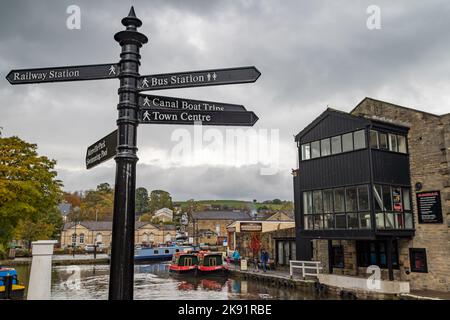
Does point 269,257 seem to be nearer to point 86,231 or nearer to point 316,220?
point 316,220

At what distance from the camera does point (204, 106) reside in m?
4.98

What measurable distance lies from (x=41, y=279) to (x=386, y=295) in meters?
18.2

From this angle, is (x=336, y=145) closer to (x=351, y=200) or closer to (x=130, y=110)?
(x=351, y=200)

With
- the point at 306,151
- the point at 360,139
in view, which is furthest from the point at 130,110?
the point at 306,151

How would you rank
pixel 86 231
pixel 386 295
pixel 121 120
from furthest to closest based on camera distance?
pixel 86 231 < pixel 386 295 < pixel 121 120

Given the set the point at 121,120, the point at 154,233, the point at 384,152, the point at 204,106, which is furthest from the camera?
the point at 154,233

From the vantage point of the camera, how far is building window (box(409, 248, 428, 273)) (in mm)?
20672

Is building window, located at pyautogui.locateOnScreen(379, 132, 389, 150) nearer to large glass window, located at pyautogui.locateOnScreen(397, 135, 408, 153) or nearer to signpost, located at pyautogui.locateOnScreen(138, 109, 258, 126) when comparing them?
large glass window, located at pyautogui.locateOnScreen(397, 135, 408, 153)

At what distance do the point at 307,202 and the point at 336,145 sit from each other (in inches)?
157

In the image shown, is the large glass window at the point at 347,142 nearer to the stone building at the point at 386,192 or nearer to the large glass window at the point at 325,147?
the stone building at the point at 386,192

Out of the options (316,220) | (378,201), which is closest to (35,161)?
(316,220)

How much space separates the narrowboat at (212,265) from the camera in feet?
112

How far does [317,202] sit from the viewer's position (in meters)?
23.3

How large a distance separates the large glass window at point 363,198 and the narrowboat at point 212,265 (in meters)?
17.1
